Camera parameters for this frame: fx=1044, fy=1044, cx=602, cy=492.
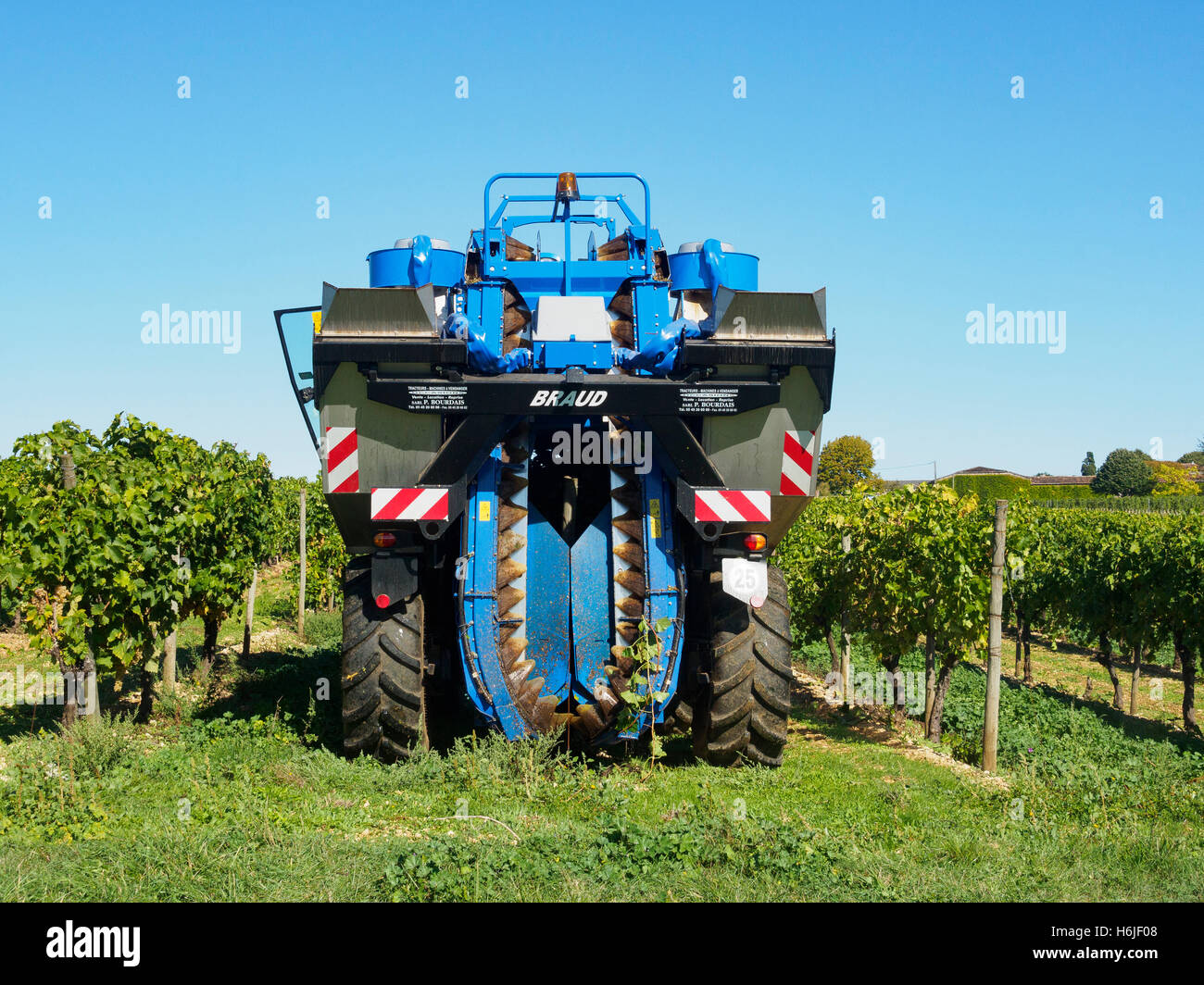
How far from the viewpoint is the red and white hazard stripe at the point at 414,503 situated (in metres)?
6.51

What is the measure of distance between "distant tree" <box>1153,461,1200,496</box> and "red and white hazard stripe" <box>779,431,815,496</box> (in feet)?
195

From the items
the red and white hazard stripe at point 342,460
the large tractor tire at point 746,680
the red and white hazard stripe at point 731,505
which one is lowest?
the large tractor tire at point 746,680

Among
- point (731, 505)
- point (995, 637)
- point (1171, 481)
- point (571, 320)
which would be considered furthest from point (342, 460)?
point (1171, 481)

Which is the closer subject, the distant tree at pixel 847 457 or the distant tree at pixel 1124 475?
the distant tree at pixel 1124 475

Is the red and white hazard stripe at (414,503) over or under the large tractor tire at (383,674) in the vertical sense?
over

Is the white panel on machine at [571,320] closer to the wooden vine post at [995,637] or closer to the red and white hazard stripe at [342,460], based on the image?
the red and white hazard stripe at [342,460]

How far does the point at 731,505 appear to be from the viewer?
6699 millimetres

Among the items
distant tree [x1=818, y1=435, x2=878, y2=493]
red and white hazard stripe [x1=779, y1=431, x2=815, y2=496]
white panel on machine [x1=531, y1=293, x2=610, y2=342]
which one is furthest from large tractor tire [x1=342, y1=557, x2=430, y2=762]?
distant tree [x1=818, y1=435, x2=878, y2=493]

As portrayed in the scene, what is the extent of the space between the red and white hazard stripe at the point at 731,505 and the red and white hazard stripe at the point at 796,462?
18 centimetres

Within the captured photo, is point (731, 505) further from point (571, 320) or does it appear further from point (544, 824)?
point (544, 824)

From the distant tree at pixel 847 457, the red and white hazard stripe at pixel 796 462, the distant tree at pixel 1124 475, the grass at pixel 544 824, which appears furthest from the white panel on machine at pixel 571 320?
the distant tree at pixel 847 457

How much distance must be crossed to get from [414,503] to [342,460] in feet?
1.71

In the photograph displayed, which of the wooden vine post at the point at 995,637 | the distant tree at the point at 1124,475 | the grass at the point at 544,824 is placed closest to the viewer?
the grass at the point at 544,824
